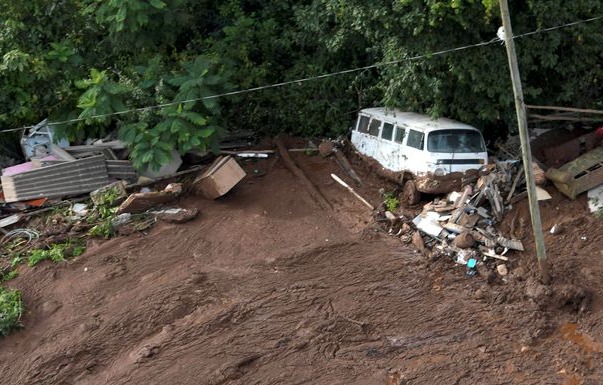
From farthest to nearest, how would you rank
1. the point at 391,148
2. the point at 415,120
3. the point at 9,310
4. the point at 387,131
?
1. the point at 387,131
2. the point at 391,148
3. the point at 415,120
4. the point at 9,310

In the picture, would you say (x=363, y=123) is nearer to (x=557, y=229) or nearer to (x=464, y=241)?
(x=464, y=241)

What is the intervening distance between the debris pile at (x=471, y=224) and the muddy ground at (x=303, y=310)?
24cm

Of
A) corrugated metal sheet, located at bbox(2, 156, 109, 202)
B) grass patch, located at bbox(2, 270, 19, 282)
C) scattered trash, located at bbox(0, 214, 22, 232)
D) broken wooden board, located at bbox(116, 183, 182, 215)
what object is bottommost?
grass patch, located at bbox(2, 270, 19, 282)

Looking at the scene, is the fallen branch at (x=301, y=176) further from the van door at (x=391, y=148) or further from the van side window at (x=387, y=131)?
the van side window at (x=387, y=131)

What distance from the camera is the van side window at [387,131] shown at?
14773 mm

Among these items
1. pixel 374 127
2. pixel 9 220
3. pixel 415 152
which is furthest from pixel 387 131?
pixel 9 220

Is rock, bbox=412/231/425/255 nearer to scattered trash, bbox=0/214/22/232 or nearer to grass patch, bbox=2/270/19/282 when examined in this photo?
grass patch, bbox=2/270/19/282

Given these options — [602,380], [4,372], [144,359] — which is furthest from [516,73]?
[4,372]

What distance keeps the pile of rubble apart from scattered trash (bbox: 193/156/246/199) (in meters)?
3.04

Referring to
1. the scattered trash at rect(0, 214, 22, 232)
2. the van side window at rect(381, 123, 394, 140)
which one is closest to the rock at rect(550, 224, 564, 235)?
the van side window at rect(381, 123, 394, 140)

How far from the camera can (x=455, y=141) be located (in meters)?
13.9

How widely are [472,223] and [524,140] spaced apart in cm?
227

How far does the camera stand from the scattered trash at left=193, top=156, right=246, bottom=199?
46.1 feet

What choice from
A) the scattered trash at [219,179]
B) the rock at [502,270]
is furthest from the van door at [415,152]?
the scattered trash at [219,179]
